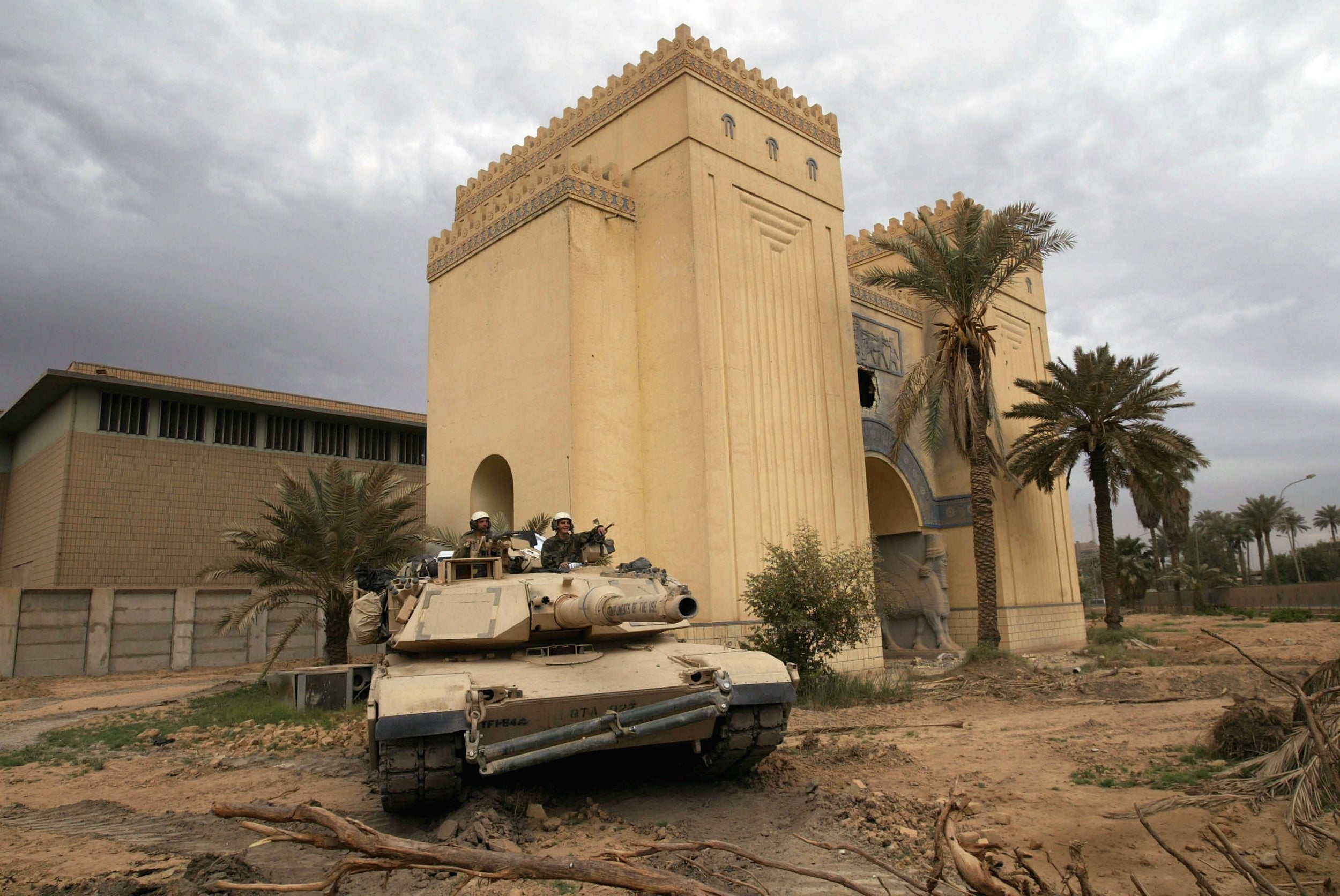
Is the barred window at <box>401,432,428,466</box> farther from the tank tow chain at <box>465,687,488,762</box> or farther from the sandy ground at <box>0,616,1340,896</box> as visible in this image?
the tank tow chain at <box>465,687,488,762</box>

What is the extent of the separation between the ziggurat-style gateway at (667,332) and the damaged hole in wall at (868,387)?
0.24m

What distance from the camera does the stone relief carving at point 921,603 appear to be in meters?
18.2

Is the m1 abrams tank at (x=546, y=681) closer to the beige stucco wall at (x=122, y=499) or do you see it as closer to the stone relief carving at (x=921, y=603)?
the stone relief carving at (x=921, y=603)

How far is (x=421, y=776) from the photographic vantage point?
5.70m

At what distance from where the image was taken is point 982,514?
16.5 meters

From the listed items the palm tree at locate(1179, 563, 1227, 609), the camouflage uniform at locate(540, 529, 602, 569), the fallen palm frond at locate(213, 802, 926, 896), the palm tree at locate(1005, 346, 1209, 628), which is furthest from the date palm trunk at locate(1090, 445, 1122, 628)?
the palm tree at locate(1179, 563, 1227, 609)

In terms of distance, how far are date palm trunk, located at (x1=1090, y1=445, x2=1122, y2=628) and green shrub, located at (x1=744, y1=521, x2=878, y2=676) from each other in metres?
9.80

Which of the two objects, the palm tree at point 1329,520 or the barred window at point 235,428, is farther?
the palm tree at point 1329,520

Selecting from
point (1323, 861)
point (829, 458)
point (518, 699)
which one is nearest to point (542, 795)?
point (518, 699)

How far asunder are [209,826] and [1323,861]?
6.39 m

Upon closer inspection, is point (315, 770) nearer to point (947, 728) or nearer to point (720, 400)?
point (947, 728)

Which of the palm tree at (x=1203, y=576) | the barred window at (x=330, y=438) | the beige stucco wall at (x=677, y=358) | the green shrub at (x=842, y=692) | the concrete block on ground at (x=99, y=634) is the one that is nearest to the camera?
the green shrub at (x=842, y=692)

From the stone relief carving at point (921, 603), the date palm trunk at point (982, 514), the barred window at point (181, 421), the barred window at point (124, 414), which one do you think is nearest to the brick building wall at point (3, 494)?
the barred window at point (124, 414)

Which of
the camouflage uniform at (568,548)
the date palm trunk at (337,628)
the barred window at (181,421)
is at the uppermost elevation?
the barred window at (181,421)
